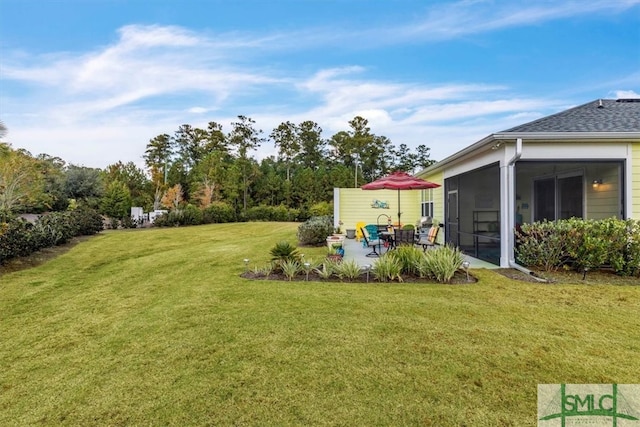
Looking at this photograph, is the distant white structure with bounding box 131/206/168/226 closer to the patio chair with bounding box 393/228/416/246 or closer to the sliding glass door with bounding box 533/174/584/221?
the patio chair with bounding box 393/228/416/246

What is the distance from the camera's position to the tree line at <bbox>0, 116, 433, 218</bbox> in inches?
874

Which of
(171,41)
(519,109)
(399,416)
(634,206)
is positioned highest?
(171,41)

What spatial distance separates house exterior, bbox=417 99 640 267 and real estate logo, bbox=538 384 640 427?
504 cm

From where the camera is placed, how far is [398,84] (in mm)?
15625

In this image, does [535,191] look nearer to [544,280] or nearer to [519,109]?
[544,280]

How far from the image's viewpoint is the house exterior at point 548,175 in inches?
282

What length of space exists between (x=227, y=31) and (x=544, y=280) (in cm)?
1140

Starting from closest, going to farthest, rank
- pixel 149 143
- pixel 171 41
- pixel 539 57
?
pixel 171 41, pixel 539 57, pixel 149 143

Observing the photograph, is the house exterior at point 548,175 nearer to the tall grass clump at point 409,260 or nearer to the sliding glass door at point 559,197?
the sliding glass door at point 559,197

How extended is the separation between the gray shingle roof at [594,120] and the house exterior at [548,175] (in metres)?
0.02

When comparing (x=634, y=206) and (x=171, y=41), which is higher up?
(x=171, y=41)

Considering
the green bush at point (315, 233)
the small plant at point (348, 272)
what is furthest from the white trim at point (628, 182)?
the green bush at point (315, 233)

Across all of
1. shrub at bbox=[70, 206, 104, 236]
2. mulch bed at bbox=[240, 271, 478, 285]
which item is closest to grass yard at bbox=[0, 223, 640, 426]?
mulch bed at bbox=[240, 271, 478, 285]

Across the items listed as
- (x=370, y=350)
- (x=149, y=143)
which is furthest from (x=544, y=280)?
(x=149, y=143)
